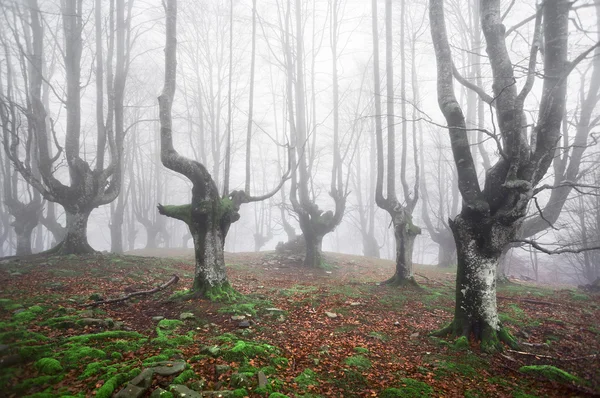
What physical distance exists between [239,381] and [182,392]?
23.7 inches

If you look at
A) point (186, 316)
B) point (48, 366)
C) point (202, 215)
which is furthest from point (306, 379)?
point (202, 215)

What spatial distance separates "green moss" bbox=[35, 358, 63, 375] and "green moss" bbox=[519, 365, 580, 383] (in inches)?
221

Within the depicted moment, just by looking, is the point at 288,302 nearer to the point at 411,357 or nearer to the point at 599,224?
the point at 411,357

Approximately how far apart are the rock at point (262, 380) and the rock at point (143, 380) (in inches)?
43.8

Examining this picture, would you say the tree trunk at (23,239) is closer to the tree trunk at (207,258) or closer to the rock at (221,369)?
the tree trunk at (207,258)

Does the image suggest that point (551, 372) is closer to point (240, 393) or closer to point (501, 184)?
point (501, 184)

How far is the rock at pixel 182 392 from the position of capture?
2.66 metres

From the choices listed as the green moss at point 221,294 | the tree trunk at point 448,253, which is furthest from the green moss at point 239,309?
the tree trunk at point 448,253

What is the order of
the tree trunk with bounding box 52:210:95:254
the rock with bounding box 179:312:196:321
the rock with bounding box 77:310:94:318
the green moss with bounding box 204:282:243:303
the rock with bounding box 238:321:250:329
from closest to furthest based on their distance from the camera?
the rock with bounding box 77:310:94:318, the rock with bounding box 238:321:250:329, the rock with bounding box 179:312:196:321, the green moss with bounding box 204:282:243:303, the tree trunk with bounding box 52:210:95:254

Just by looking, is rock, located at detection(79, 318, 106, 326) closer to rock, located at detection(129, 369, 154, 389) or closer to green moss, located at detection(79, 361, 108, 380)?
green moss, located at detection(79, 361, 108, 380)

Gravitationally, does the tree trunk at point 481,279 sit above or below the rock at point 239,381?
above

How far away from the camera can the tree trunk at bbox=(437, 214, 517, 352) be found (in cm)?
447

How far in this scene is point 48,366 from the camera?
2914 mm

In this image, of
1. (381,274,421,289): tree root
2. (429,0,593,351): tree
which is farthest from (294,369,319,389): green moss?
(381,274,421,289): tree root
